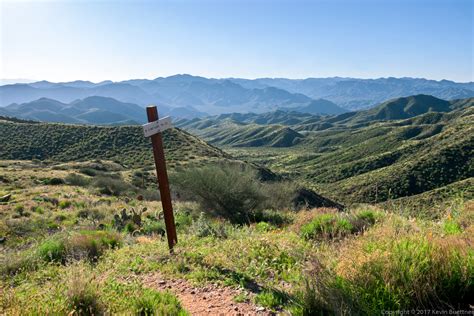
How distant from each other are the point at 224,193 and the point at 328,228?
362 inches

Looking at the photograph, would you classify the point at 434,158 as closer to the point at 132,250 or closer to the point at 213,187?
the point at 213,187

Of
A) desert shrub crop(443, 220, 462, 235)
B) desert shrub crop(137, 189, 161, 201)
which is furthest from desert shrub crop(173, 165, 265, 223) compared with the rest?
desert shrub crop(137, 189, 161, 201)

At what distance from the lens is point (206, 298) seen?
4.54m

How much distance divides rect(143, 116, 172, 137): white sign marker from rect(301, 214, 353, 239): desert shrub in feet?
11.8

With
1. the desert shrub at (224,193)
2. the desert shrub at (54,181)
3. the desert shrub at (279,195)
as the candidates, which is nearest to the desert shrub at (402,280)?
the desert shrub at (224,193)

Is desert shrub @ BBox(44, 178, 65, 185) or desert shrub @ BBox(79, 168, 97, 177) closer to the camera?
desert shrub @ BBox(44, 178, 65, 185)

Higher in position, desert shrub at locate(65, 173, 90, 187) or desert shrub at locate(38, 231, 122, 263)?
desert shrub at locate(38, 231, 122, 263)

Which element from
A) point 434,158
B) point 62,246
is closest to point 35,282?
point 62,246

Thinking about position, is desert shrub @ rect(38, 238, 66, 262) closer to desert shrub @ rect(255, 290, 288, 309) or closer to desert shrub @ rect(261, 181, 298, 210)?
desert shrub @ rect(255, 290, 288, 309)

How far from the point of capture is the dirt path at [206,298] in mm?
4094

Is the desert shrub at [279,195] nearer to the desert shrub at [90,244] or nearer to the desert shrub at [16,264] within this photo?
the desert shrub at [90,244]

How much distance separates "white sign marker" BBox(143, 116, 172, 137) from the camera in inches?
229

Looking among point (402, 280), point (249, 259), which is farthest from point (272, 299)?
point (249, 259)

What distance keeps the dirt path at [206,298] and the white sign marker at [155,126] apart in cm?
242
